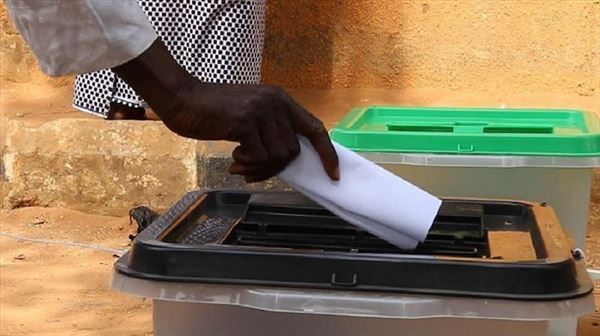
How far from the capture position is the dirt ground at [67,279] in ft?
7.18

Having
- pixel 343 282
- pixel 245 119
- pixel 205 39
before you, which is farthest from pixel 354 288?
pixel 205 39

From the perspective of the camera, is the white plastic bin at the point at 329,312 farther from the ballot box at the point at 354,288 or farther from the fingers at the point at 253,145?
the fingers at the point at 253,145

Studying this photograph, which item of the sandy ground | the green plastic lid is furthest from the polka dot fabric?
the green plastic lid

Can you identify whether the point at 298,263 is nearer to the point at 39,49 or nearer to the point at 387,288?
the point at 387,288

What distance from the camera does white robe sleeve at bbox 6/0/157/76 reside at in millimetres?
972

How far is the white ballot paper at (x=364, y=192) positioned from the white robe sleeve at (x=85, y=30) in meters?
0.23

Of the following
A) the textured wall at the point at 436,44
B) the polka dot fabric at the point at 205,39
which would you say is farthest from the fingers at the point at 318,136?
the textured wall at the point at 436,44

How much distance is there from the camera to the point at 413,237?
1.15 meters

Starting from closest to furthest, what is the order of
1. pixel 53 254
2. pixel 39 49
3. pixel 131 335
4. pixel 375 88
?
pixel 39 49 < pixel 131 335 < pixel 53 254 < pixel 375 88

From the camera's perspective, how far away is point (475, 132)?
1738 mm

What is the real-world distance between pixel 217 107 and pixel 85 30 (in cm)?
16

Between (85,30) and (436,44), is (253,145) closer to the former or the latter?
(85,30)

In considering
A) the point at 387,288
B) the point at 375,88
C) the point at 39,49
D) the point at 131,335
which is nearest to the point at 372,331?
the point at 387,288

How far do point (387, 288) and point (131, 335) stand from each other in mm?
1190
